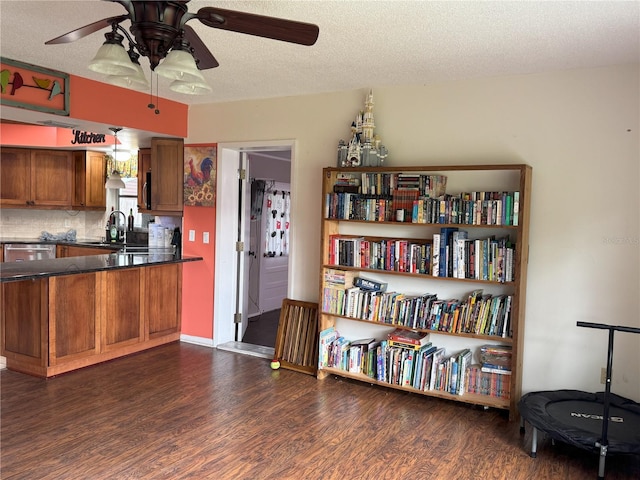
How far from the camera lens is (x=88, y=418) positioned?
138 inches

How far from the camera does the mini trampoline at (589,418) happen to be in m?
2.81

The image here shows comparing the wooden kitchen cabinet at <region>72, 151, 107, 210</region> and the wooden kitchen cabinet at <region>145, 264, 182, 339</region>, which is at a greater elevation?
the wooden kitchen cabinet at <region>72, 151, 107, 210</region>

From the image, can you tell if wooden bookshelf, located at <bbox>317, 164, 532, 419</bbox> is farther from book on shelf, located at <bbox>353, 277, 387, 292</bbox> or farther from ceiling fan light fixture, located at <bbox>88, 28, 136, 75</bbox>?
ceiling fan light fixture, located at <bbox>88, 28, 136, 75</bbox>

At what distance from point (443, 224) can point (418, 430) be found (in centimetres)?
146

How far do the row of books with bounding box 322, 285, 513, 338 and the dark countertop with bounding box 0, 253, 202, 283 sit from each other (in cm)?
181

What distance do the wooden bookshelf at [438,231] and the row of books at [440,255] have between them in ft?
0.06

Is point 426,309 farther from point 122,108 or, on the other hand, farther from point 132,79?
point 122,108

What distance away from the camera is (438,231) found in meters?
4.15

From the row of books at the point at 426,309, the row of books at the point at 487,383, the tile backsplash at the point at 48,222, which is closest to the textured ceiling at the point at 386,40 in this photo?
the row of books at the point at 426,309

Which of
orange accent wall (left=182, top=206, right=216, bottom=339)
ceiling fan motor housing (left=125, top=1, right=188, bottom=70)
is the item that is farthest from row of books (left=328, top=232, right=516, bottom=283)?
ceiling fan motor housing (left=125, top=1, right=188, bottom=70)

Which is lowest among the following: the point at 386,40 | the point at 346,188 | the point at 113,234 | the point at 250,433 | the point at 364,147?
the point at 250,433

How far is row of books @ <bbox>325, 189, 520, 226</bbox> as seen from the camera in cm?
367

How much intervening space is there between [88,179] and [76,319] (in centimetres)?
309

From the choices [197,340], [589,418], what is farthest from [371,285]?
[197,340]
